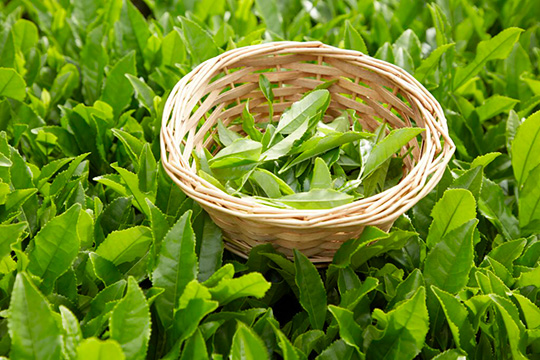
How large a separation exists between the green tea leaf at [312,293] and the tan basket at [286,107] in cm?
5

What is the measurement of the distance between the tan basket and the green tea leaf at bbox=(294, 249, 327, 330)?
0.05 m

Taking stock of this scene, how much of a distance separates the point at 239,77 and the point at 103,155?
16.8 inches

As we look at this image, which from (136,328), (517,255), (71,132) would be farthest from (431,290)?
(71,132)

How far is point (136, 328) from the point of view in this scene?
3.22 ft

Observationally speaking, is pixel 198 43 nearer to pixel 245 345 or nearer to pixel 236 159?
pixel 236 159

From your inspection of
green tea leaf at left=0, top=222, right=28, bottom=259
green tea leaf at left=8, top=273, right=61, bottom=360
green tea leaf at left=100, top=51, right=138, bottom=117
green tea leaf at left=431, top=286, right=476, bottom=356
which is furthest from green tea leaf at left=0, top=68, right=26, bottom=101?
green tea leaf at left=431, top=286, right=476, bottom=356

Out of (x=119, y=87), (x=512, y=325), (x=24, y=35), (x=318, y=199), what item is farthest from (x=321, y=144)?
(x=24, y=35)

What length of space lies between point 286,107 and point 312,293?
24.7 inches

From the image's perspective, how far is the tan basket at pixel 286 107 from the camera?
111cm

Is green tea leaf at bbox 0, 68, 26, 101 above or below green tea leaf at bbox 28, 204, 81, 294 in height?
above

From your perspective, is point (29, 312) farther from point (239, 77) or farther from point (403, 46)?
point (403, 46)

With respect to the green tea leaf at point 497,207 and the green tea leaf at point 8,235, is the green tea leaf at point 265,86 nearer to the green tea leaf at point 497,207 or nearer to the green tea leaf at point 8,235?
the green tea leaf at point 497,207

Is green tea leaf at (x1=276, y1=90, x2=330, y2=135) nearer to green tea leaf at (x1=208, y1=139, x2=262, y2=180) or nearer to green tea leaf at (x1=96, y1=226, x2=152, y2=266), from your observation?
green tea leaf at (x1=208, y1=139, x2=262, y2=180)

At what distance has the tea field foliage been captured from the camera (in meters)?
1.06
